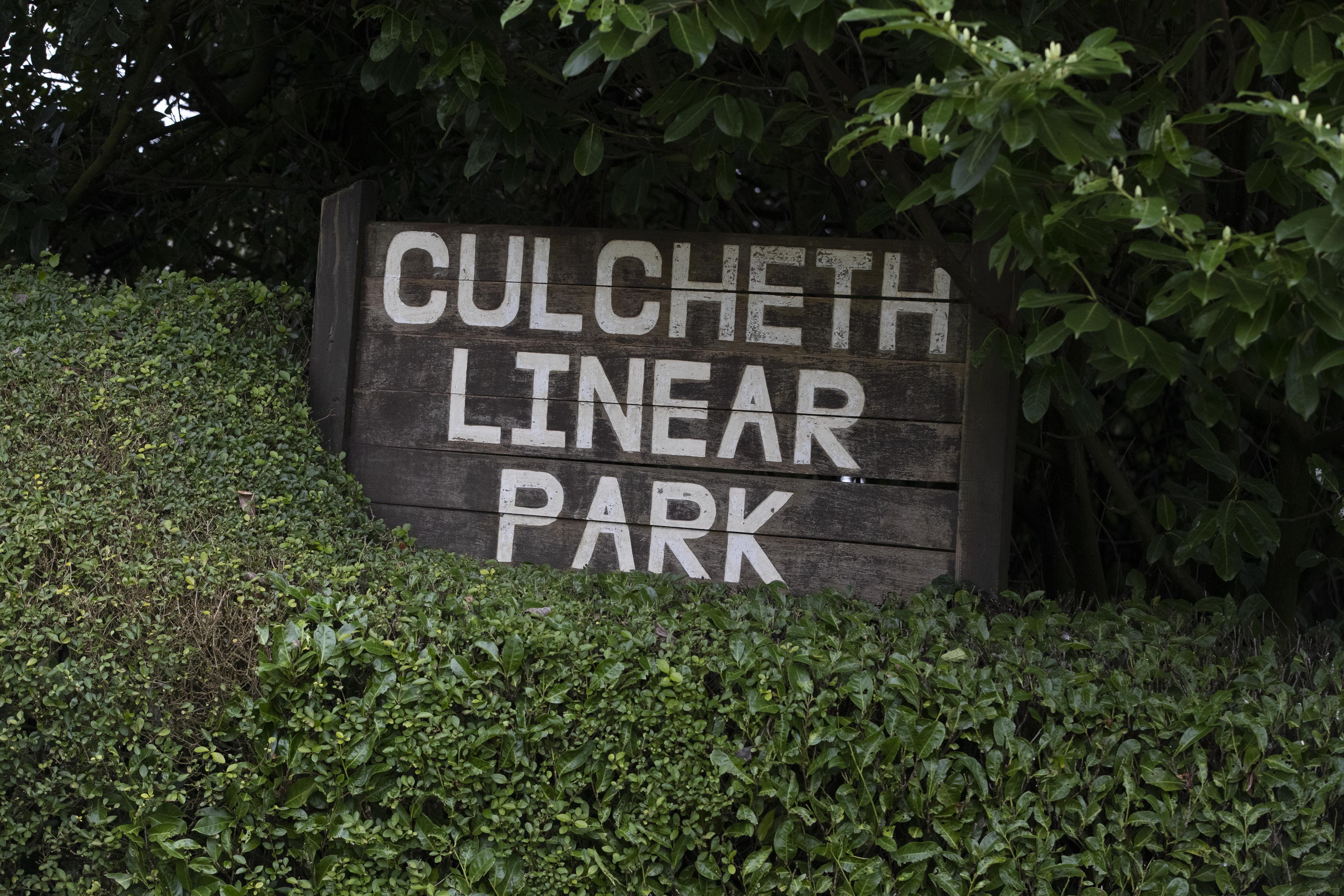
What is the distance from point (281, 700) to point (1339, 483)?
308 centimetres

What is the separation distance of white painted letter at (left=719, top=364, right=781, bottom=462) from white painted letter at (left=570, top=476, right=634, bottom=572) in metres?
0.37

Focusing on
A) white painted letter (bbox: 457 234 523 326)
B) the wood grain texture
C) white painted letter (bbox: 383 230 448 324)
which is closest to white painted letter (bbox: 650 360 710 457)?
the wood grain texture

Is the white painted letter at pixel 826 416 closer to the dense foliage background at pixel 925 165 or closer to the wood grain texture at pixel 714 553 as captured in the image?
the wood grain texture at pixel 714 553

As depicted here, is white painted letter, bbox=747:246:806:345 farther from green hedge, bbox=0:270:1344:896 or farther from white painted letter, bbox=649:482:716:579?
green hedge, bbox=0:270:1344:896

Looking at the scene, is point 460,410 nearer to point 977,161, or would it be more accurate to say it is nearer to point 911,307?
point 911,307

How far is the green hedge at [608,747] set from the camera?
2.56 metres

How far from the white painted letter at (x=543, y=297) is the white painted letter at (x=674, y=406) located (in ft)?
1.08

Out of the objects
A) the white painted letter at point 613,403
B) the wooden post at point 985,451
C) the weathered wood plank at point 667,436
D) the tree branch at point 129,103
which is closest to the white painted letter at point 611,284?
the white painted letter at point 613,403

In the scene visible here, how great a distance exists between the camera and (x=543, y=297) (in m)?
3.63

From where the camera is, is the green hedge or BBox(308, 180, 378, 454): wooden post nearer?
the green hedge

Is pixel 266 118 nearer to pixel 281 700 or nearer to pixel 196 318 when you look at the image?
pixel 196 318

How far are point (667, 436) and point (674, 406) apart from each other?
99mm

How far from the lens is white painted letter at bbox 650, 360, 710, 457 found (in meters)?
3.52

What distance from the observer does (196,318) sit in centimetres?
369
